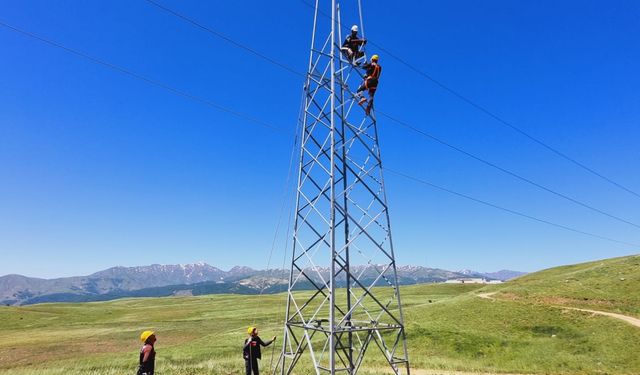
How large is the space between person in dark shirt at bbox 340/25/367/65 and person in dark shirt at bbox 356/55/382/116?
2.31 feet

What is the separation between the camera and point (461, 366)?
2827 cm

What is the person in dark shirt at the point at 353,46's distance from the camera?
18.0 m

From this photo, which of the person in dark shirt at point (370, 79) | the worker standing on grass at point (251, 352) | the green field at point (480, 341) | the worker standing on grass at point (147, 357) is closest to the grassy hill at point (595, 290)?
the green field at point (480, 341)

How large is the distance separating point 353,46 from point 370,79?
6.05 feet

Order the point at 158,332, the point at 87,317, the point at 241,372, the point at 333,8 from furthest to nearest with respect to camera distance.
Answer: the point at 87,317 → the point at 158,332 → the point at 241,372 → the point at 333,8

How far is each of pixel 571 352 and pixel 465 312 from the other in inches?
622

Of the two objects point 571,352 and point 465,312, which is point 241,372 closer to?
point 571,352

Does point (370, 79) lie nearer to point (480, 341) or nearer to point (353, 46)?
point (353, 46)

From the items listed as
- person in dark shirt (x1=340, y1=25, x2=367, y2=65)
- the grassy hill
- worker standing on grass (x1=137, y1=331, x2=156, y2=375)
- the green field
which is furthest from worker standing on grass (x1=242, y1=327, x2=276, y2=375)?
the grassy hill

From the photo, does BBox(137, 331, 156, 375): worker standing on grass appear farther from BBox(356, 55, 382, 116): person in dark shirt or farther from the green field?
BBox(356, 55, 382, 116): person in dark shirt

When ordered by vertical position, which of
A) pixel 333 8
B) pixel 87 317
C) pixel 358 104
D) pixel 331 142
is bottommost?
pixel 87 317

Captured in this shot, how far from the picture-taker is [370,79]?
1770 centimetres

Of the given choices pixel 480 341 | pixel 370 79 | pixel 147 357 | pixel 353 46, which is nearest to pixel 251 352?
pixel 147 357

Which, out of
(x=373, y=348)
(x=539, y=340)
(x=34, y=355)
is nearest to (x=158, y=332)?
(x=34, y=355)
